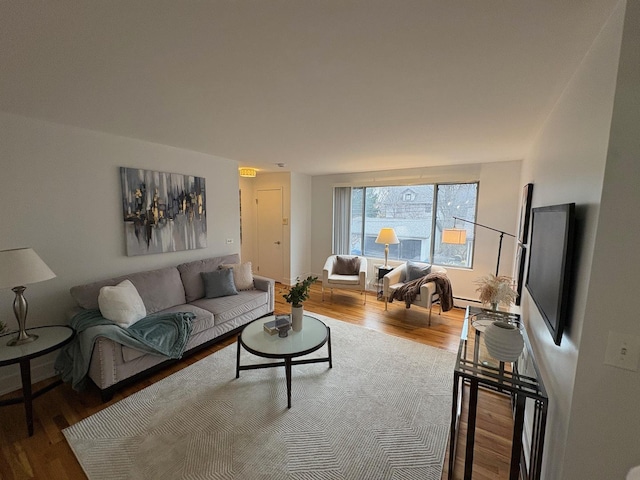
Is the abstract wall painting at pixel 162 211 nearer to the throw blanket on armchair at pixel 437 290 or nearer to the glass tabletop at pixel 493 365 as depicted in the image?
the throw blanket on armchair at pixel 437 290

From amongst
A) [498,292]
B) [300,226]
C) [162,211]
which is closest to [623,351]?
[498,292]

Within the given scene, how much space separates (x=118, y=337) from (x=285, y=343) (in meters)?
1.38

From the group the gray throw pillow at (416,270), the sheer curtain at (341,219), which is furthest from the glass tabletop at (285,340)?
the sheer curtain at (341,219)

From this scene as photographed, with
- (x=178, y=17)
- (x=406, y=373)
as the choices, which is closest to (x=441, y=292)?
(x=406, y=373)

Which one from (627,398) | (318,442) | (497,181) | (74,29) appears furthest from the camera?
(497,181)

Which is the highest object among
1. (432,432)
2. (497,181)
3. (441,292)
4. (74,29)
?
(74,29)

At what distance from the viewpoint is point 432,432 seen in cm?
192

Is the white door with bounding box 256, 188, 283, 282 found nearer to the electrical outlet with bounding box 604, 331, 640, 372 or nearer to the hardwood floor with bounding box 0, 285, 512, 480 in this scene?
the hardwood floor with bounding box 0, 285, 512, 480

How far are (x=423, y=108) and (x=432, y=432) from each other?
7.96 feet

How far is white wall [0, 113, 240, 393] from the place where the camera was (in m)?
2.26

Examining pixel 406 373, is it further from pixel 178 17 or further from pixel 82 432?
pixel 178 17

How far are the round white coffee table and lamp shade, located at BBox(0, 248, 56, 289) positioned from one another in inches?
62.8

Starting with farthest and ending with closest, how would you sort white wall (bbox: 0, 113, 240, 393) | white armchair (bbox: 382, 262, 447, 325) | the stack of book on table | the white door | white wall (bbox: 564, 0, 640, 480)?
1. the white door
2. white armchair (bbox: 382, 262, 447, 325)
3. the stack of book on table
4. white wall (bbox: 0, 113, 240, 393)
5. white wall (bbox: 564, 0, 640, 480)

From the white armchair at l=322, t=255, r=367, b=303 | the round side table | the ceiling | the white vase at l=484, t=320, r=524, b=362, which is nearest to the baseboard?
the round side table
